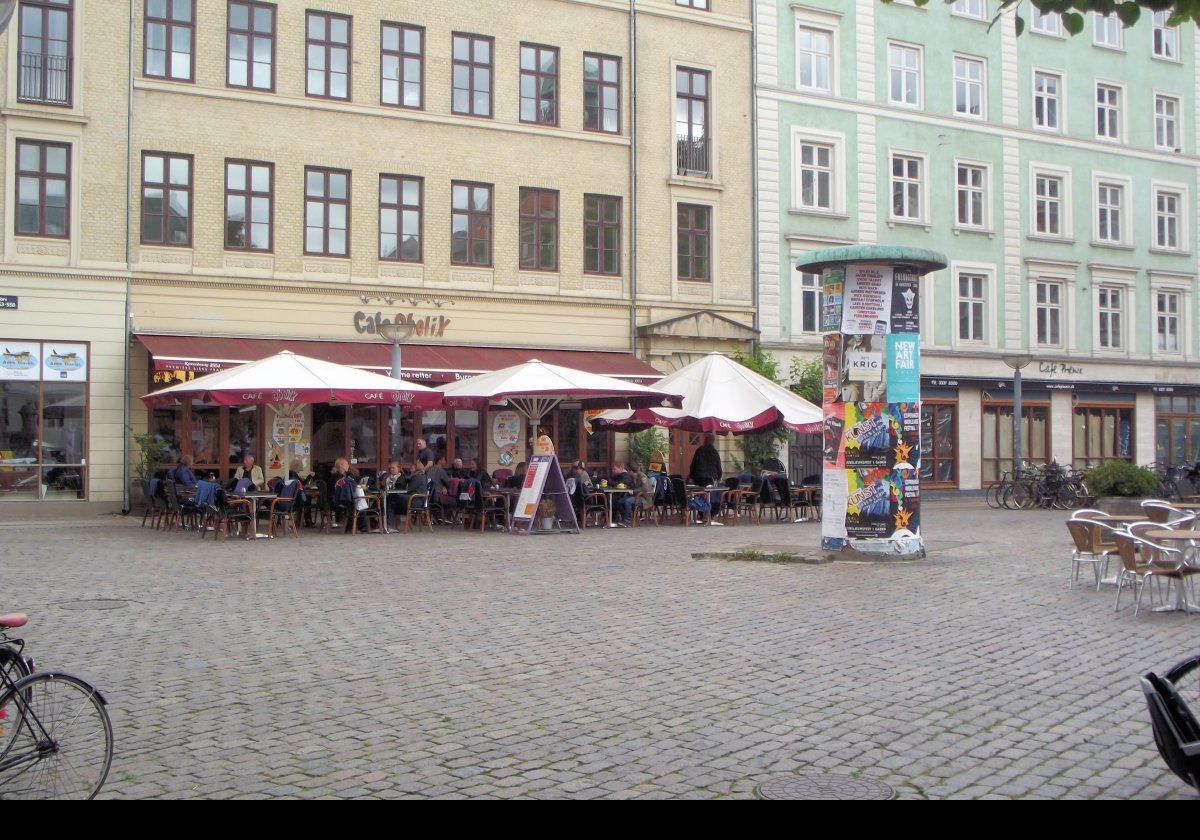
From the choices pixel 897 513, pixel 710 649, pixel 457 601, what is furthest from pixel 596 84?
pixel 710 649

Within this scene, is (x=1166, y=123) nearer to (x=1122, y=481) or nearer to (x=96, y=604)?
(x=1122, y=481)

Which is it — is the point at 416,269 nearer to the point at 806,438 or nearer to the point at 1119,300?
the point at 806,438

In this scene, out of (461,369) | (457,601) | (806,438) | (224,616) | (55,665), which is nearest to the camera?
(55,665)

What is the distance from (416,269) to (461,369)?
9.26ft

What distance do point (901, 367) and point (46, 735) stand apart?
39.3ft

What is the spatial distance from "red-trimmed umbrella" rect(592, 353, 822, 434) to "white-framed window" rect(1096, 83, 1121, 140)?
19.2 meters

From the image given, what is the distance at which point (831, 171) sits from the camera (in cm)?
3278

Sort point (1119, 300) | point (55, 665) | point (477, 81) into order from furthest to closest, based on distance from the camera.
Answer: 1. point (1119, 300)
2. point (477, 81)
3. point (55, 665)

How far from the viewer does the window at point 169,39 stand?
24953 mm

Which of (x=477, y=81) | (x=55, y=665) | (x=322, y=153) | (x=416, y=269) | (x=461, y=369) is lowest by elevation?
(x=55, y=665)

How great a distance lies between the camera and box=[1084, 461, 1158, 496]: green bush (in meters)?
24.4

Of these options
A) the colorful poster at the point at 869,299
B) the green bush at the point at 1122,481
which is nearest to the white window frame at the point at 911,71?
the green bush at the point at 1122,481

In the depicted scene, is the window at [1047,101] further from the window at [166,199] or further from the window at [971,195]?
the window at [166,199]

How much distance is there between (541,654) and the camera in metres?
8.81
